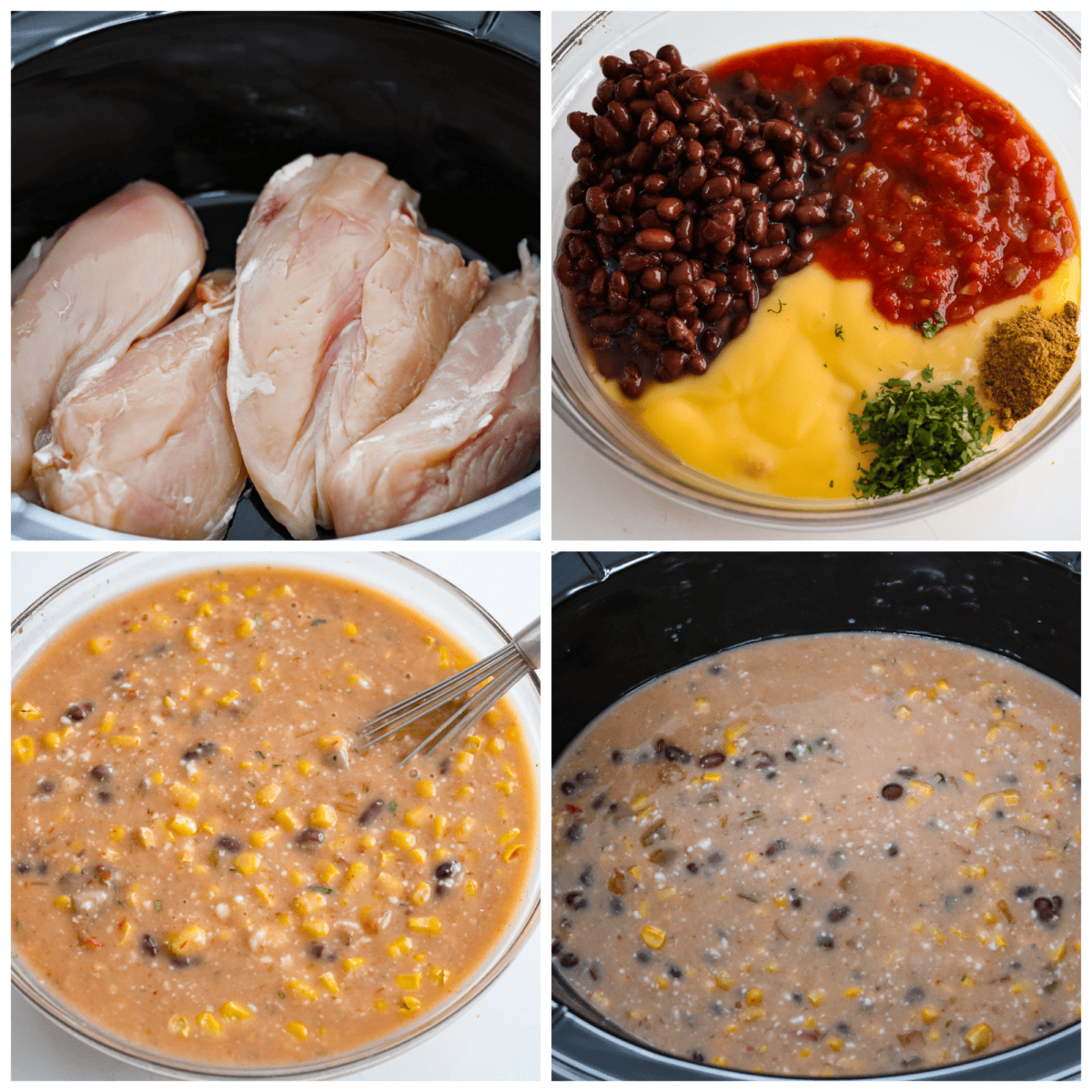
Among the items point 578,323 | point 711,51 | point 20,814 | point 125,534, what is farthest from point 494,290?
point 20,814

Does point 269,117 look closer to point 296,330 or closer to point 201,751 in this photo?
point 296,330

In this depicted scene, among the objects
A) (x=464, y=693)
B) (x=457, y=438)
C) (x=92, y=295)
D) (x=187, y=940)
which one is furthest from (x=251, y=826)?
(x=92, y=295)

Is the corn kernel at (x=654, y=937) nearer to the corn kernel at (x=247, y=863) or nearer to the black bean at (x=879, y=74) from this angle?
the corn kernel at (x=247, y=863)

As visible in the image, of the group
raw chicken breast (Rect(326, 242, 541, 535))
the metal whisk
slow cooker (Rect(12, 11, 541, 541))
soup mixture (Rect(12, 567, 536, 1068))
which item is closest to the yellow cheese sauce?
raw chicken breast (Rect(326, 242, 541, 535))

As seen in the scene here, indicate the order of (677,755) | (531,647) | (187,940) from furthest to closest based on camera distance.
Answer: (677,755) → (531,647) → (187,940)

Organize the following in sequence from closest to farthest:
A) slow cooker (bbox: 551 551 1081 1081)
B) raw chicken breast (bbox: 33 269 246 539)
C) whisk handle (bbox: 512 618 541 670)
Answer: raw chicken breast (bbox: 33 269 246 539)
whisk handle (bbox: 512 618 541 670)
slow cooker (bbox: 551 551 1081 1081)

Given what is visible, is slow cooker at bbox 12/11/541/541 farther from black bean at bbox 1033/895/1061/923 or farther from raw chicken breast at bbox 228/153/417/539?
black bean at bbox 1033/895/1061/923

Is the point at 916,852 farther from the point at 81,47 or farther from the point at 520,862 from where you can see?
the point at 81,47
